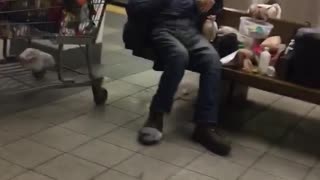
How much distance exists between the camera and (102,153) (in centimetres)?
220

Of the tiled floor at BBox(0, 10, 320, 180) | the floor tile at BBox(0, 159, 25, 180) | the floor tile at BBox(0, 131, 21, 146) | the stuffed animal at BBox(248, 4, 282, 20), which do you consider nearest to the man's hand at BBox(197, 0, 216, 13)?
the stuffed animal at BBox(248, 4, 282, 20)

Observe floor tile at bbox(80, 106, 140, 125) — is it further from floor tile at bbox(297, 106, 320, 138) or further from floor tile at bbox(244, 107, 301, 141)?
floor tile at bbox(297, 106, 320, 138)

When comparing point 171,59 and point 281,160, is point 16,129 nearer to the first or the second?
point 171,59

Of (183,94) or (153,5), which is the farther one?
(183,94)

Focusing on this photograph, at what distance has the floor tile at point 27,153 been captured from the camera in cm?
205

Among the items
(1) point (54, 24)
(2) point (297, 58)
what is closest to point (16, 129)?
(1) point (54, 24)

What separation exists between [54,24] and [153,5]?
0.51m

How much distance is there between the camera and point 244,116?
9.21 ft

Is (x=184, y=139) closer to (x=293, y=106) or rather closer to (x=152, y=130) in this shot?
(x=152, y=130)

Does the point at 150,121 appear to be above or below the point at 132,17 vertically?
below

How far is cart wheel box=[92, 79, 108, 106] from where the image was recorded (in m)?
2.71

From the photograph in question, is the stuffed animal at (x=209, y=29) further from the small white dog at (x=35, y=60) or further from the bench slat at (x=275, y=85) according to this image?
the small white dog at (x=35, y=60)

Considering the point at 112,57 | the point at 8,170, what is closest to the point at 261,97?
the point at 112,57

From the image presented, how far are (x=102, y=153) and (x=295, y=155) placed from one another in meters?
0.91
